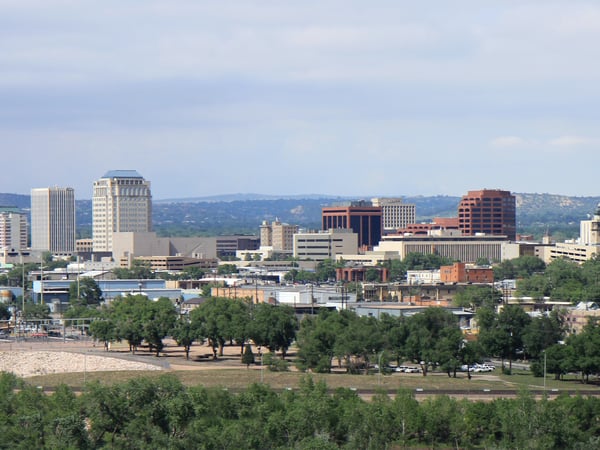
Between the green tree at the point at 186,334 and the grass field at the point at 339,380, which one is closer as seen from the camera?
the grass field at the point at 339,380

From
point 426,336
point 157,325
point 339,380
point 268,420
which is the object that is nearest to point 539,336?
point 426,336

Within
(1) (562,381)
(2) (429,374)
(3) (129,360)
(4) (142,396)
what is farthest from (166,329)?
(4) (142,396)

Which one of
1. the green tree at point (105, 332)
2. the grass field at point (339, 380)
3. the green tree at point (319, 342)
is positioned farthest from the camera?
the green tree at point (105, 332)

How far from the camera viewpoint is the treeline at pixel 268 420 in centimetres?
6138

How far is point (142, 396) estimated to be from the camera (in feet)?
213

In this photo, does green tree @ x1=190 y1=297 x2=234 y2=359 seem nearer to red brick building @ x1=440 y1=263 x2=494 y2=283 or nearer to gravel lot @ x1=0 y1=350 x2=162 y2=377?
gravel lot @ x1=0 y1=350 x2=162 y2=377

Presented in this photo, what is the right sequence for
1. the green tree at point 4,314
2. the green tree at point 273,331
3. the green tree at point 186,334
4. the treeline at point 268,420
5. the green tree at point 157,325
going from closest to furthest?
the treeline at point 268,420 < the green tree at point 273,331 < the green tree at point 186,334 < the green tree at point 157,325 < the green tree at point 4,314

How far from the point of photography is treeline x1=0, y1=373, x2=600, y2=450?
61375mm

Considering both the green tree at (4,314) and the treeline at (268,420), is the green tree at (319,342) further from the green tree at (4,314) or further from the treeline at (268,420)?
the green tree at (4,314)

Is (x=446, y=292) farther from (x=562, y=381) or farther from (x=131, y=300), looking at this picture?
(x=562, y=381)

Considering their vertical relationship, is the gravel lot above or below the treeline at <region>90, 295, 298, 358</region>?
below

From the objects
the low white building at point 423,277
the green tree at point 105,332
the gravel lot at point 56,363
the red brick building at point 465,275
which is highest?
the red brick building at point 465,275

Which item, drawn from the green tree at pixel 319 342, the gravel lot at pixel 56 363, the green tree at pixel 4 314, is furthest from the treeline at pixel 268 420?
the green tree at pixel 4 314

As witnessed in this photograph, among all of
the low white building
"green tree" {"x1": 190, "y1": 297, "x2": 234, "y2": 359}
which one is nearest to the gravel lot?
"green tree" {"x1": 190, "y1": 297, "x2": 234, "y2": 359}
